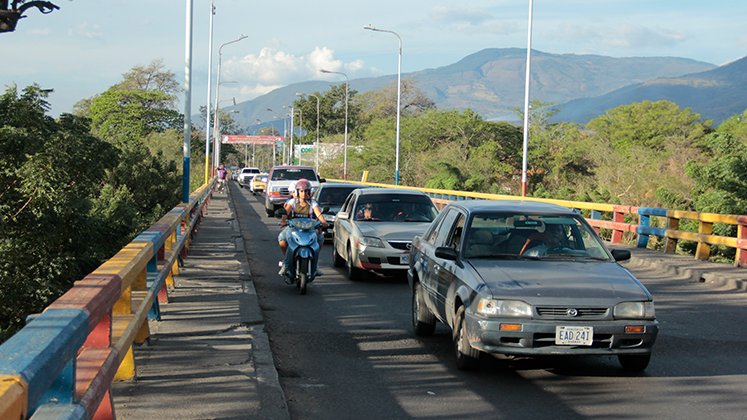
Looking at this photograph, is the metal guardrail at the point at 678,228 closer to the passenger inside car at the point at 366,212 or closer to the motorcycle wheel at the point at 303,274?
the passenger inside car at the point at 366,212

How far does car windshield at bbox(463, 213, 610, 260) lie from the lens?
28.1 ft

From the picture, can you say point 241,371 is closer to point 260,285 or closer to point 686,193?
point 260,285

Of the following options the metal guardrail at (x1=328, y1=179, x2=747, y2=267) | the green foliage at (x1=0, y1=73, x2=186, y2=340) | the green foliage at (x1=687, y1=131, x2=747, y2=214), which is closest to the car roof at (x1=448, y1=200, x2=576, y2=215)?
the green foliage at (x1=0, y1=73, x2=186, y2=340)

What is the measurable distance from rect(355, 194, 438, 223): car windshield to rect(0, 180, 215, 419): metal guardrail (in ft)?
27.8

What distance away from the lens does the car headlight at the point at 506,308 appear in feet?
24.1

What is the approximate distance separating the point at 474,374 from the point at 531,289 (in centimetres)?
100

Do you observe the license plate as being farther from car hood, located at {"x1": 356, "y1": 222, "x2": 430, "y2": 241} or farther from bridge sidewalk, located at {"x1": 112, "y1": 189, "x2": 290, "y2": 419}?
car hood, located at {"x1": 356, "y1": 222, "x2": 430, "y2": 241}

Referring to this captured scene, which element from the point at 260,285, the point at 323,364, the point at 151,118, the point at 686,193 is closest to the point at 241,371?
the point at 323,364

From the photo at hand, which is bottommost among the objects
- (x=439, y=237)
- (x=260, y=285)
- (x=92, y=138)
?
(x=260, y=285)

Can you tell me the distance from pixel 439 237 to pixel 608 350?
2.64 meters

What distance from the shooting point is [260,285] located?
14.0 meters

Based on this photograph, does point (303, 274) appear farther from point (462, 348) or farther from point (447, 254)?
point (462, 348)

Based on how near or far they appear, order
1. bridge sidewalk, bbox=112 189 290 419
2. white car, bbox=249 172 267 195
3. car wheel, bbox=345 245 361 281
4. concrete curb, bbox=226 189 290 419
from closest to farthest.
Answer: bridge sidewalk, bbox=112 189 290 419 < concrete curb, bbox=226 189 290 419 < car wheel, bbox=345 245 361 281 < white car, bbox=249 172 267 195

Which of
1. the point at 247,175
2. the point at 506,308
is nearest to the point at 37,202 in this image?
the point at 506,308
